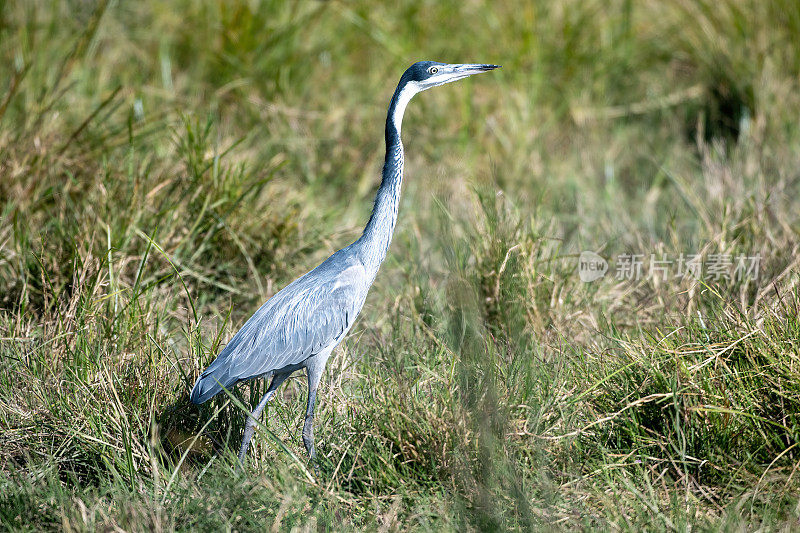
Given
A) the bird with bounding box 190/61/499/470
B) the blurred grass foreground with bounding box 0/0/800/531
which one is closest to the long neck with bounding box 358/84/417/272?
the bird with bounding box 190/61/499/470

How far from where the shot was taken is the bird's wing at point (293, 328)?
10.1 ft

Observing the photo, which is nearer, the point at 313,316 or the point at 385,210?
the point at 313,316

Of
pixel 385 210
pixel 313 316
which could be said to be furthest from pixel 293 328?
pixel 385 210

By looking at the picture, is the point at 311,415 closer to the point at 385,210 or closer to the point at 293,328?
the point at 293,328

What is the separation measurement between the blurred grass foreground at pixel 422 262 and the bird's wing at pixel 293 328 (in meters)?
0.17

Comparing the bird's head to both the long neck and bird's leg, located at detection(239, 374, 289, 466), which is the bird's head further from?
bird's leg, located at detection(239, 374, 289, 466)

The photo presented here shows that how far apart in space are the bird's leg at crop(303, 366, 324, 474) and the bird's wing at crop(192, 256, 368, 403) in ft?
0.25

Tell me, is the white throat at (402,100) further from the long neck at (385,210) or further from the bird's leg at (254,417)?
the bird's leg at (254,417)

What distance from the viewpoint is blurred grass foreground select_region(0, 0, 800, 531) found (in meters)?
2.76

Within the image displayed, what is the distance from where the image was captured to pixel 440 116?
599 cm

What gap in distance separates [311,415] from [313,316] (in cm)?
40

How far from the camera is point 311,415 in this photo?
3080 millimetres

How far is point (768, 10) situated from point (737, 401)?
4.09 metres

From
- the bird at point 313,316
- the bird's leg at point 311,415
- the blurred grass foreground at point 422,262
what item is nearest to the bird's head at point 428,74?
the bird at point 313,316
